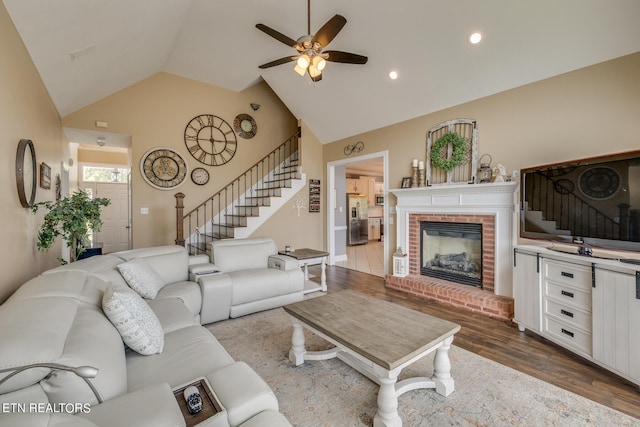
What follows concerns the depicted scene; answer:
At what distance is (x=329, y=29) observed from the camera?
103 inches

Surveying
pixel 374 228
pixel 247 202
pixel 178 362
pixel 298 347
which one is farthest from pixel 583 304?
pixel 374 228

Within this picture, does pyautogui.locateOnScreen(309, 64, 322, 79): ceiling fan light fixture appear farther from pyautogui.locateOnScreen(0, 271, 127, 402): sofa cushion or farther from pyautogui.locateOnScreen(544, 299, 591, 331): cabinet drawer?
pyautogui.locateOnScreen(544, 299, 591, 331): cabinet drawer

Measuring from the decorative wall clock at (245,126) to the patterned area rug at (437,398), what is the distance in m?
4.96

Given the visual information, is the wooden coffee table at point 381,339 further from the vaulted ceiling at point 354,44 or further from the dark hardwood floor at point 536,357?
the vaulted ceiling at point 354,44

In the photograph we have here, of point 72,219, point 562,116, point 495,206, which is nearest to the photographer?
point 72,219

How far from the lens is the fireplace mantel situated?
11.3 ft

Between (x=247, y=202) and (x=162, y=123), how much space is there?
90.0 inches

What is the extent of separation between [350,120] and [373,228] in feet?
18.8

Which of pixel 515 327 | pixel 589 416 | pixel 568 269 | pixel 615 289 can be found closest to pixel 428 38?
pixel 568 269

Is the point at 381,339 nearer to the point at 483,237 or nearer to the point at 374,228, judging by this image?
the point at 483,237

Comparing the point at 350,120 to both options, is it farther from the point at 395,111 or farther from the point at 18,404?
the point at 18,404

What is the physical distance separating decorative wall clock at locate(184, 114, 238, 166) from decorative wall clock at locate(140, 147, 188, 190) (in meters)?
0.36

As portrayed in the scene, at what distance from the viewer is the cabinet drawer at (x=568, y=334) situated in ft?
7.64

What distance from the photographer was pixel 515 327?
3051 mm
